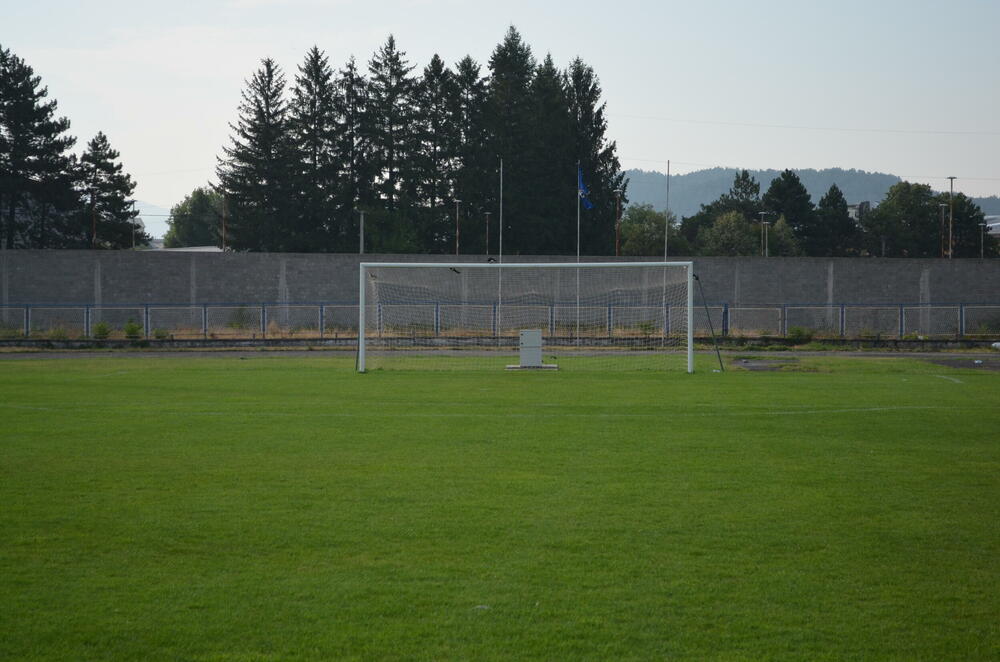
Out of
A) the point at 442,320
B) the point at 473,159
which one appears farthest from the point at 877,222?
the point at 442,320

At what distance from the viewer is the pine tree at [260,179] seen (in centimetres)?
6391

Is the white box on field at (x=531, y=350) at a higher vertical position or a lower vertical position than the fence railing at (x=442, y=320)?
lower

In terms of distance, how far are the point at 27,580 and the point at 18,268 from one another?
4104 cm

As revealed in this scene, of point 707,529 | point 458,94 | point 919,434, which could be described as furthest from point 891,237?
point 707,529

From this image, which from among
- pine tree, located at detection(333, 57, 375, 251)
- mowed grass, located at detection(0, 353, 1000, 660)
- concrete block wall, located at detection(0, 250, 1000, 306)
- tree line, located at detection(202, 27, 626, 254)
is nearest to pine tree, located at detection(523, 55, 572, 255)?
tree line, located at detection(202, 27, 626, 254)

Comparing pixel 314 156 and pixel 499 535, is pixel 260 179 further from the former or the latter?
pixel 499 535

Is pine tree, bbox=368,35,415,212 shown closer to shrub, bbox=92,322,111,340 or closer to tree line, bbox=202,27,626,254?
tree line, bbox=202,27,626,254

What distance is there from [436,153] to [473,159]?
2.80 metres

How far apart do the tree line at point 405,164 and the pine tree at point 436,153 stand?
0.24 ft

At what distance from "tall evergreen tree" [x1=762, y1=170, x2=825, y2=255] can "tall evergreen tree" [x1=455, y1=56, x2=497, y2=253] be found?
39.6 meters

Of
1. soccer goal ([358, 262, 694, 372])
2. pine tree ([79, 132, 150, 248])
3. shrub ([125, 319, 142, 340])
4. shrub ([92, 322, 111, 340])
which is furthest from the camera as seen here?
pine tree ([79, 132, 150, 248])

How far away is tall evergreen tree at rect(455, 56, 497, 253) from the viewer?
66875 millimetres

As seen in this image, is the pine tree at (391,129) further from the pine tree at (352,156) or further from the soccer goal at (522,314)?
the soccer goal at (522,314)

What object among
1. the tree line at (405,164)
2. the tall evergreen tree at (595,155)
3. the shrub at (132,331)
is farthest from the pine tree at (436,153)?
the shrub at (132,331)
